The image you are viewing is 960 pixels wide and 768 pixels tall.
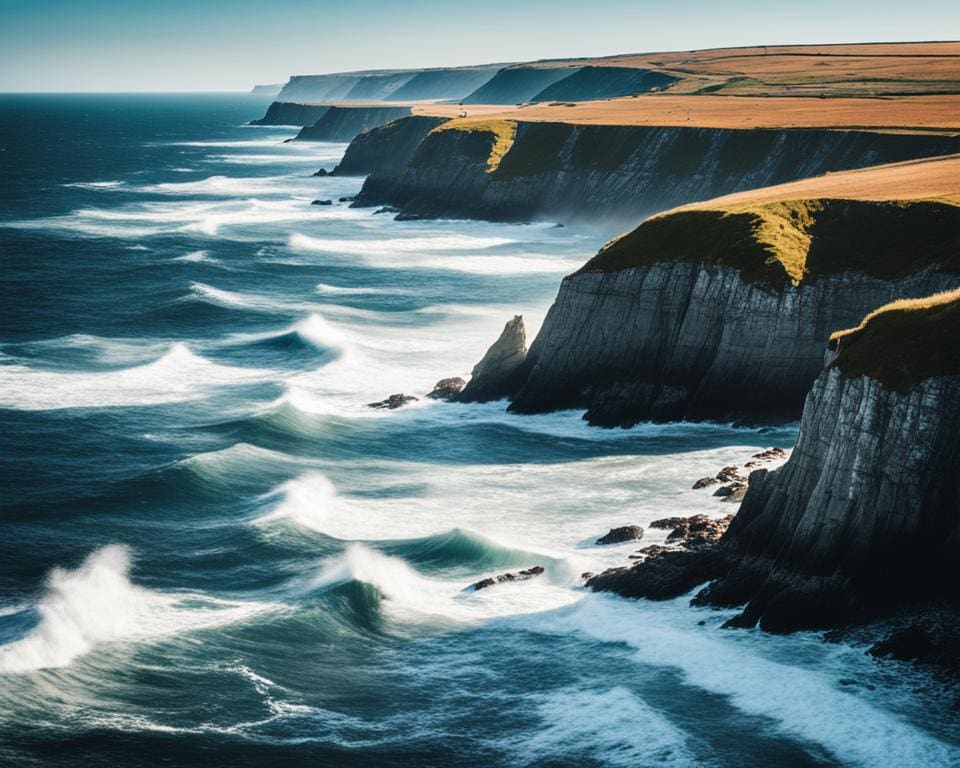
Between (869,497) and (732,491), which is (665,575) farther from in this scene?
(732,491)

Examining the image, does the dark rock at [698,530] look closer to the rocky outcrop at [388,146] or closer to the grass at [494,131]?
the grass at [494,131]

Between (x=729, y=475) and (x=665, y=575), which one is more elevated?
(x=729, y=475)

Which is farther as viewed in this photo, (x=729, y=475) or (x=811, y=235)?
(x=811, y=235)

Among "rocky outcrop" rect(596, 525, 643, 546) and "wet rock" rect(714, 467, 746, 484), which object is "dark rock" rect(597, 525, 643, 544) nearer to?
"rocky outcrop" rect(596, 525, 643, 546)

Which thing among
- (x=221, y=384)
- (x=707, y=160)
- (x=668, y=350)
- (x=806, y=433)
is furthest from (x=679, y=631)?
(x=707, y=160)

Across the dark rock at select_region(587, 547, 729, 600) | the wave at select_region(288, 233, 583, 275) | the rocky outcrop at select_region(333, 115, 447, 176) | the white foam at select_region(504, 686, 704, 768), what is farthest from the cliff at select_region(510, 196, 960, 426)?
the rocky outcrop at select_region(333, 115, 447, 176)

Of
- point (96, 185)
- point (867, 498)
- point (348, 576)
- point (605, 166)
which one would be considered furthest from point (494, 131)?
point (867, 498)

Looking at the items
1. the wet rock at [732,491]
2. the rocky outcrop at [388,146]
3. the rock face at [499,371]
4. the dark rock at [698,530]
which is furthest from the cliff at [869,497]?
the rocky outcrop at [388,146]
